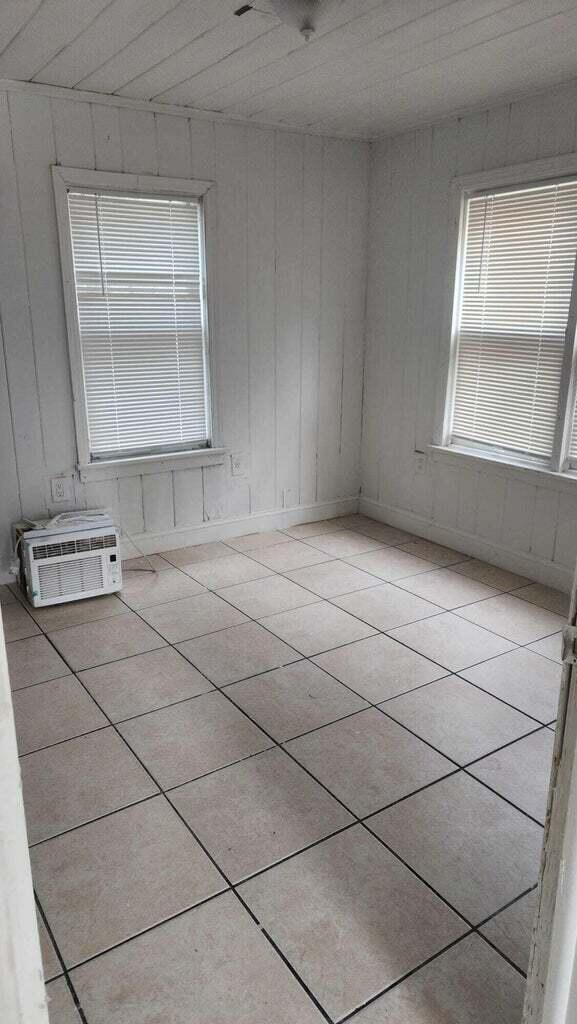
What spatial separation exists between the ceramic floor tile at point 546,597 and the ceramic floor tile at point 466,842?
147cm

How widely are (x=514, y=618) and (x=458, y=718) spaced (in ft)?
3.09

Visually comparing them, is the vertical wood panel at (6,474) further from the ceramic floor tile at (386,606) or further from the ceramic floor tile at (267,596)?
the ceramic floor tile at (386,606)

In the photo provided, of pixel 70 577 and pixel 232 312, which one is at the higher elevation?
pixel 232 312

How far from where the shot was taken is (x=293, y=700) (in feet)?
8.26

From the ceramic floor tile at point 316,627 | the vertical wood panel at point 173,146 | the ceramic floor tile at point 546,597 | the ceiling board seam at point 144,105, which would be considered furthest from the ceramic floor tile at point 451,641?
the ceiling board seam at point 144,105

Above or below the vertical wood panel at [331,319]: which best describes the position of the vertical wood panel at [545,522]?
below

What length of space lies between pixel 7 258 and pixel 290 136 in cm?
175

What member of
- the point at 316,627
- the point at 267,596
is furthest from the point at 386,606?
the point at 267,596

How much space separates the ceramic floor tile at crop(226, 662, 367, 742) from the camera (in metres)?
2.38

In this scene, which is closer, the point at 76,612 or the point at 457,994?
the point at 457,994

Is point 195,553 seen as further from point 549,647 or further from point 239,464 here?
point 549,647

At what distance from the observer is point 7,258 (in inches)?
127

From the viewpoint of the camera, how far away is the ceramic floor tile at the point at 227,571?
3624 millimetres

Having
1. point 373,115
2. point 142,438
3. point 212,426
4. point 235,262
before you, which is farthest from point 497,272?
point 142,438
